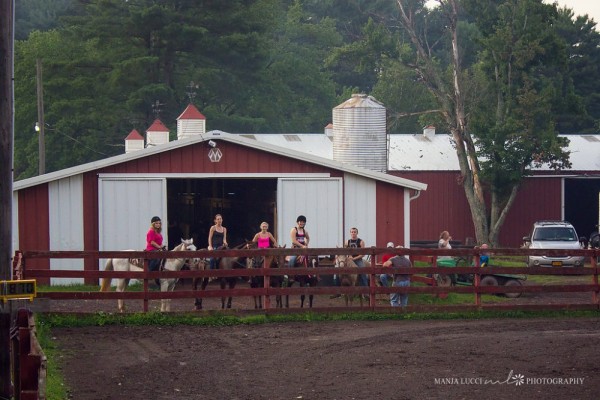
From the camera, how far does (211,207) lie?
31.7m

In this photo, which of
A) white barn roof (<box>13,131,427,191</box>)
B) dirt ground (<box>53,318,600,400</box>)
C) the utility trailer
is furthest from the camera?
white barn roof (<box>13,131,427,191</box>)

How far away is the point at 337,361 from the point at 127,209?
1227cm

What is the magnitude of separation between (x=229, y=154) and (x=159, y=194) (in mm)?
1847

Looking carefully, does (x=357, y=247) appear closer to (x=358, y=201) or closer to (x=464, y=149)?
(x=358, y=201)

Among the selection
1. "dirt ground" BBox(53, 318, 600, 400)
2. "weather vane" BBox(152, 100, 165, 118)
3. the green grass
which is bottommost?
"dirt ground" BBox(53, 318, 600, 400)

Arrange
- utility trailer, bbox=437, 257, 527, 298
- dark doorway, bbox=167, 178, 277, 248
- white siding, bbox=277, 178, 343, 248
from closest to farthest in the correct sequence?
utility trailer, bbox=437, 257, 527, 298 < white siding, bbox=277, 178, 343, 248 < dark doorway, bbox=167, 178, 277, 248

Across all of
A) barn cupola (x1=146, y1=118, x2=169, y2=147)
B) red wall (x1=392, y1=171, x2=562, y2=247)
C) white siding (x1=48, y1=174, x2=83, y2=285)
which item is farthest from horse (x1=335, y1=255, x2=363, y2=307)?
red wall (x1=392, y1=171, x2=562, y2=247)

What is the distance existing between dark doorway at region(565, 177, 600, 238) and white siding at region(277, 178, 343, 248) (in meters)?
22.3

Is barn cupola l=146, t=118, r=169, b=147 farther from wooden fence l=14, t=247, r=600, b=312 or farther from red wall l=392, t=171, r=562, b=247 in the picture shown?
wooden fence l=14, t=247, r=600, b=312

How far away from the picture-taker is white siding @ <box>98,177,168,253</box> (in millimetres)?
23828

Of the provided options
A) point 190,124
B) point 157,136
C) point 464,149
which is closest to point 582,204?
point 464,149

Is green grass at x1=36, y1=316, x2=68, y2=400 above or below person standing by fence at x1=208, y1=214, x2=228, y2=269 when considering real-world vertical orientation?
below

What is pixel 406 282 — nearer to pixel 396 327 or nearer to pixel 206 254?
pixel 396 327

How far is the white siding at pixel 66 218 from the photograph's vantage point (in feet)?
77.3
